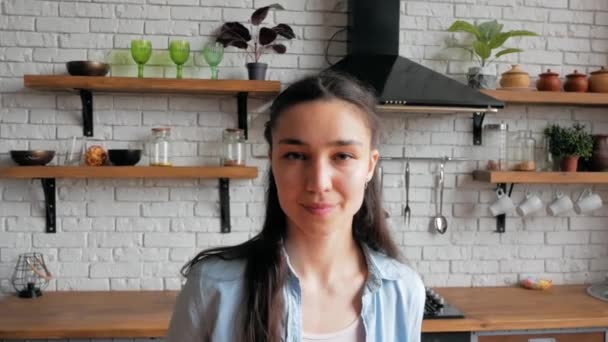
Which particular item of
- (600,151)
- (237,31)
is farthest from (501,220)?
(237,31)

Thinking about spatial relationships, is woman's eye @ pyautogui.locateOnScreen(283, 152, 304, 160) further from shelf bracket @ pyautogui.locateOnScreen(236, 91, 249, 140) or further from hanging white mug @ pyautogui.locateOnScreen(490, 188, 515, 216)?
hanging white mug @ pyautogui.locateOnScreen(490, 188, 515, 216)

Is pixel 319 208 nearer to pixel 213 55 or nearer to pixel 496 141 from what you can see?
pixel 213 55

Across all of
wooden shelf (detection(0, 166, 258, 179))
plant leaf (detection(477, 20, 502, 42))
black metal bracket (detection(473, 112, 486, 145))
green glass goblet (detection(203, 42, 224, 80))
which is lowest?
wooden shelf (detection(0, 166, 258, 179))

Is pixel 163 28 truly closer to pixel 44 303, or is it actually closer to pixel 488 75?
pixel 44 303

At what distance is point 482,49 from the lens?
2.70 m

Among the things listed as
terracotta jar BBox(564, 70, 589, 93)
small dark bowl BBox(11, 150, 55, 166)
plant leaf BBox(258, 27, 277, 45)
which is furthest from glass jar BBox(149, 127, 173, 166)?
terracotta jar BBox(564, 70, 589, 93)

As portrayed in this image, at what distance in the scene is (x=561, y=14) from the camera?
2.92m

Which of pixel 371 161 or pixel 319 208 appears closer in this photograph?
pixel 319 208

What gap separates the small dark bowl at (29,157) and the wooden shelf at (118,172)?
0.03 meters

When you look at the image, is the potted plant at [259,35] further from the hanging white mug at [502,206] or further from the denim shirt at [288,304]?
the denim shirt at [288,304]

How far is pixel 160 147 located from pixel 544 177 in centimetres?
186

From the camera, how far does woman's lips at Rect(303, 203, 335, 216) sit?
0.97m

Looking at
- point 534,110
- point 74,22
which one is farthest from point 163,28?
point 534,110

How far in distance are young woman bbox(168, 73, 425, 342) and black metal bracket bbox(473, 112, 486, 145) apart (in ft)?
6.03
